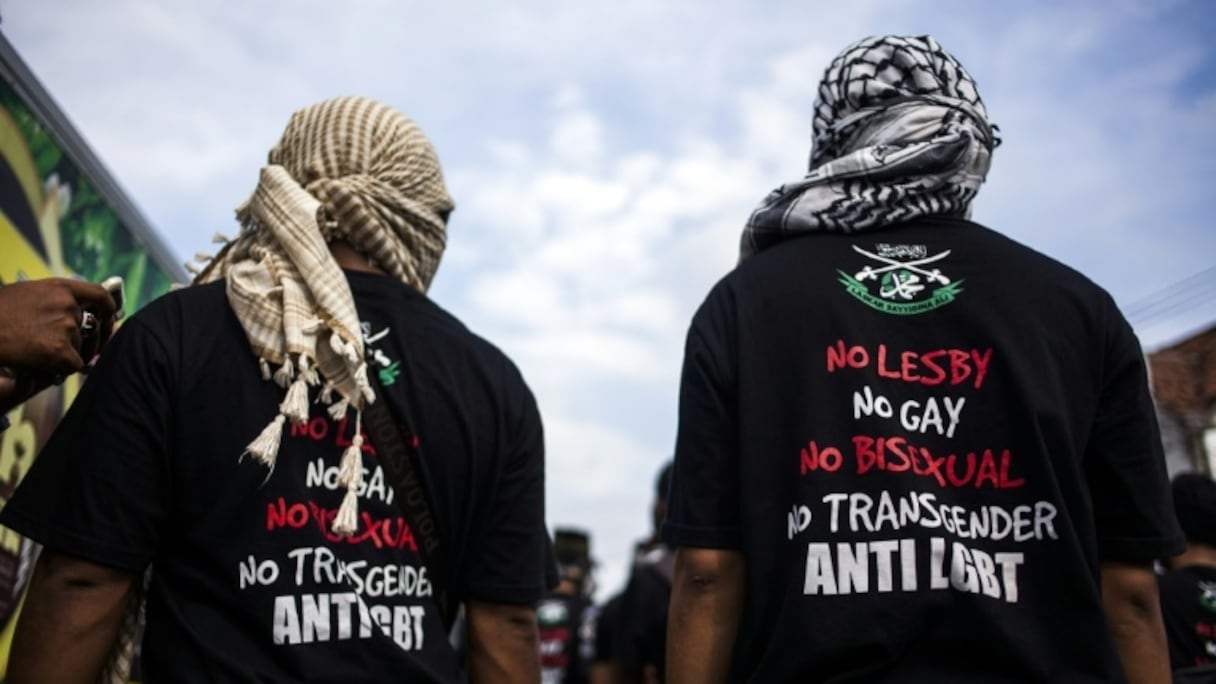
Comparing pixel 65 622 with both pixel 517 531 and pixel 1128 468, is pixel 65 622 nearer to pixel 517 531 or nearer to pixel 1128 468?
pixel 517 531

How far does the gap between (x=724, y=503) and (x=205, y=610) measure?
1.02m

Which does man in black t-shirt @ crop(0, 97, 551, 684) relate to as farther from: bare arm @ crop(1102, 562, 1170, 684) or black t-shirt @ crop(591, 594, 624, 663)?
black t-shirt @ crop(591, 594, 624, 663)

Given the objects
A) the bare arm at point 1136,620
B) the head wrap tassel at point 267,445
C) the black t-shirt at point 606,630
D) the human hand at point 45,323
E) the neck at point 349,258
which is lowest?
the bare arm at point 1136,620

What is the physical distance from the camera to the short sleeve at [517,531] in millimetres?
2492

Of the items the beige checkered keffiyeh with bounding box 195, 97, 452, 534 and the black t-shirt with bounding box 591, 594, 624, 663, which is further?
the black t-shirt with bounding box 591, 594, 624, 663

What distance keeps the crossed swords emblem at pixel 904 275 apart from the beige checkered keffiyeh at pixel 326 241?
3.53 ft

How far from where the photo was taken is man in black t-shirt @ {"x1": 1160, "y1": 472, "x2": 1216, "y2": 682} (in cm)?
416

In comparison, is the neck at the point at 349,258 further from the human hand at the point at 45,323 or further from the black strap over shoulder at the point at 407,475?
the human hand at the point at 45,323

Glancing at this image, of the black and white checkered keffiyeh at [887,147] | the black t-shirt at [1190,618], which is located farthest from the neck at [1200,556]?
the black and white checkered keffiyeh at [887,147]

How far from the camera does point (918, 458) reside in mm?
1985

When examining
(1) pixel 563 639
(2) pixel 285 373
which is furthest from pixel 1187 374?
(2) pixel 285 373

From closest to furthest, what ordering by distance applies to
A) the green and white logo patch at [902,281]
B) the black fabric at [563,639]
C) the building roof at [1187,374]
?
the green and white logo patch at [902,281], the black fabric at [563,639], the building roof at [1187,374]

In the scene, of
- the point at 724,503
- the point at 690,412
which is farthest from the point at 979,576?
the point at 690,412

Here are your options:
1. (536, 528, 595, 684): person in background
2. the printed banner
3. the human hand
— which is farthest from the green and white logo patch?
(536, 528, 595, 684): person in background
